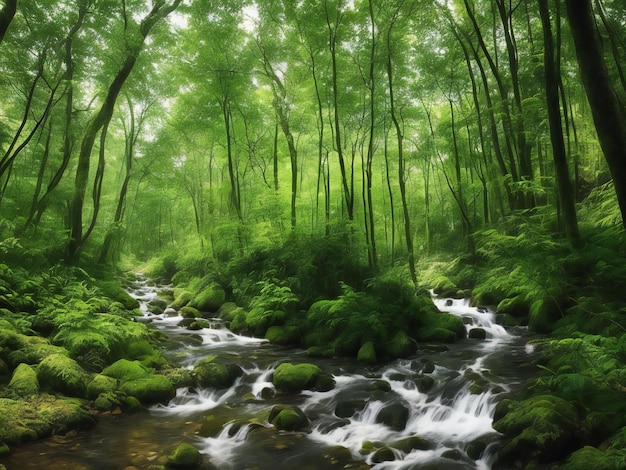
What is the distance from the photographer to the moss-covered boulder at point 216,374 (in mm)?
8102

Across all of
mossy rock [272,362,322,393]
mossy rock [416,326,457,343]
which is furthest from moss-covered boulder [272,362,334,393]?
mossy rock [416,326,457,343]

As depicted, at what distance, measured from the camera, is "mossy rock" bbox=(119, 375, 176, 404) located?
721 centimetres

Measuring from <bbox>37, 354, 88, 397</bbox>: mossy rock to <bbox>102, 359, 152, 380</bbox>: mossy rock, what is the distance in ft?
2.17

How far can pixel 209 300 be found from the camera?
51.7ft

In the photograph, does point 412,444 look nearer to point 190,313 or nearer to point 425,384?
point 425,384

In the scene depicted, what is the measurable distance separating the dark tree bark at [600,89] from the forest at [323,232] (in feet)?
0.07

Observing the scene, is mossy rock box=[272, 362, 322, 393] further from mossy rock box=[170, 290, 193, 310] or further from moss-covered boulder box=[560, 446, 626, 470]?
mossy rock box=[170, 290, 193, 310]

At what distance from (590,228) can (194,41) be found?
50.1 feet

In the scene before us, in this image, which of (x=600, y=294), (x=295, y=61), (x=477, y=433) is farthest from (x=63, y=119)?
(x=600, y=294)

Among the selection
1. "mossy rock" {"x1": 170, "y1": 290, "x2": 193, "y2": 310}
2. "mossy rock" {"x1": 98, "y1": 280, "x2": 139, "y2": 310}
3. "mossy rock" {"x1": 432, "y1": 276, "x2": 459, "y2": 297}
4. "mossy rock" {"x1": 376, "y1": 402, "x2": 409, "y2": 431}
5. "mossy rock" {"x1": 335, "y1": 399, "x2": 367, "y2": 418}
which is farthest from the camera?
"mossy rock" {"x1": 432, "y1": 276, "x2": 459, "y2": 297}

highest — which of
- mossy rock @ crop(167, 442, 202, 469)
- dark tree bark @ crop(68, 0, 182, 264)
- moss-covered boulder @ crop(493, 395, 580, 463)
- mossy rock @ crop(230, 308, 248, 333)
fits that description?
dark tree bark @ crop(68, 0, 182, 264)

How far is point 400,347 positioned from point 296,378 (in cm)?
303

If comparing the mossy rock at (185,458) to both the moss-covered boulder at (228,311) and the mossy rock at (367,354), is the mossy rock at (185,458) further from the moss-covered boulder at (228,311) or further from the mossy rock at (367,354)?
the moss-covered boulder at (228,311)

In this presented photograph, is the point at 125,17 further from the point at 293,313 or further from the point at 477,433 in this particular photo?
the point at 477,433
